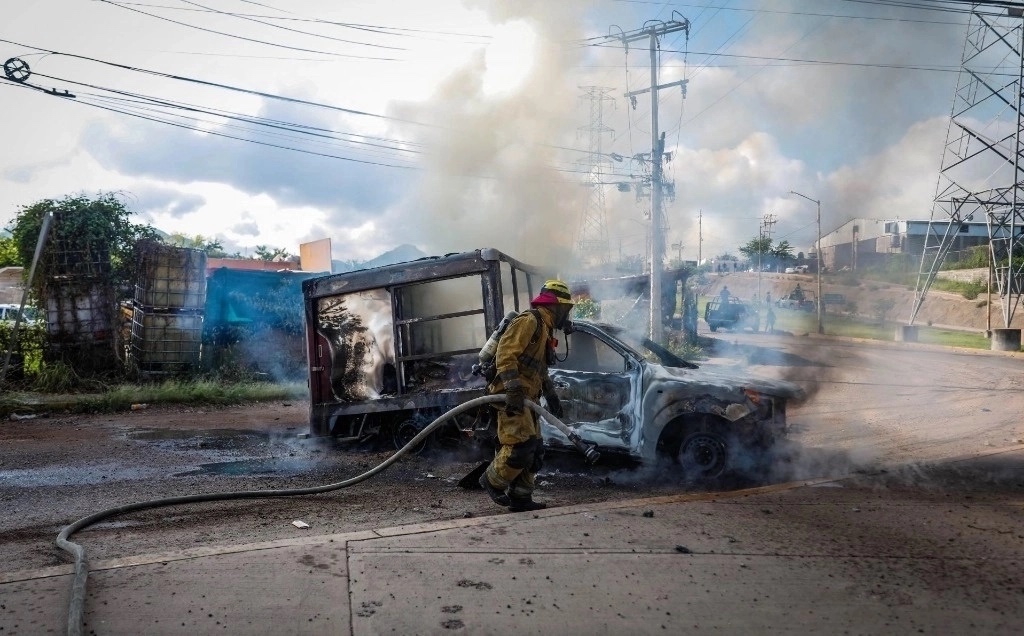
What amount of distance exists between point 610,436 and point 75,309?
10979mm

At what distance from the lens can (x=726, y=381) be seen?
21.4 ft

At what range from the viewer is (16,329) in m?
11.7

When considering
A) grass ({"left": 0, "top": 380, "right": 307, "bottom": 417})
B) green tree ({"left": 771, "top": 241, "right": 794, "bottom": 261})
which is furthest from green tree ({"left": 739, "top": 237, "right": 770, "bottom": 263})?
grass ({"left": 0, "top": 380, "right": 307, "bottom": 417})

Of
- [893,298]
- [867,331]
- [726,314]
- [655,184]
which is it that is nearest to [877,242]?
[893,298]

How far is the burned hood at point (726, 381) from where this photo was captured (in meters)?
6.46

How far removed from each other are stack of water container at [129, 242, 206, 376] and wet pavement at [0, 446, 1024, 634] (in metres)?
10.2

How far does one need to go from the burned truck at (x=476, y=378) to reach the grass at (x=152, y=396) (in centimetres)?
524

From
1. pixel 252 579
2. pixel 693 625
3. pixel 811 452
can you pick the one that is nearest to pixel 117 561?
pixel 252 579

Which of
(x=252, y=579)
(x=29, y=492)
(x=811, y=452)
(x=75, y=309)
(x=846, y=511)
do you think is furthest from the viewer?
(x=75, y=309)

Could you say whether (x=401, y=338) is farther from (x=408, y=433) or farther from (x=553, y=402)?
(x=553, y=402)

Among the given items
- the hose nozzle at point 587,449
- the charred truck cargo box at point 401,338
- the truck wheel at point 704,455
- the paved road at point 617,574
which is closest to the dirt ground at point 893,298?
the truck wheel at point 704,455

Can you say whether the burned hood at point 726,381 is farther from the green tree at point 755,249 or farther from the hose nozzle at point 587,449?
the green tree at point 755,249

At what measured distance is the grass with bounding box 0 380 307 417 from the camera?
11.3 metres

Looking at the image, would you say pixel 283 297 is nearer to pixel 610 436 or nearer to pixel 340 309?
pixel 340 309
